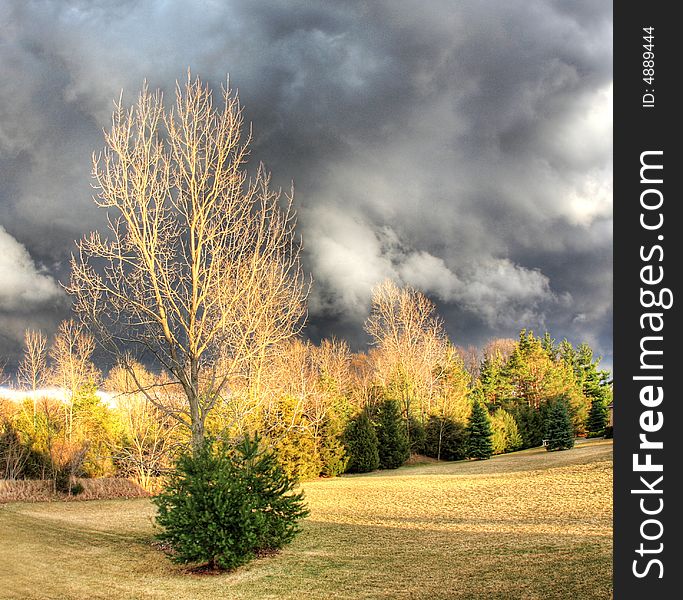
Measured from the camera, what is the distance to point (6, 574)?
9945 mm

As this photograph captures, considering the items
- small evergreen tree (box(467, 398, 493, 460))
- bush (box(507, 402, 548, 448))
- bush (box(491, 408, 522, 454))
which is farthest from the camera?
bush (box(507, 402, 548, 448))

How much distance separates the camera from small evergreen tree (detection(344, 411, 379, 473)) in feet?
112

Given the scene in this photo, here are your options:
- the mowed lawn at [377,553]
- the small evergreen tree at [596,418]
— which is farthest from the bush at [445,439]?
the mowed lawn at [377,553]

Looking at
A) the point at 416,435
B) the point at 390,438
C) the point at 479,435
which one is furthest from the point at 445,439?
the point at 390,438

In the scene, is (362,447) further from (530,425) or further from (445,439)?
(530,425)

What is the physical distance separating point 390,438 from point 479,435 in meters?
7.25

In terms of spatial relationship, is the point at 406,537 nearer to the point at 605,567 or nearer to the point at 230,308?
the point at 605,567

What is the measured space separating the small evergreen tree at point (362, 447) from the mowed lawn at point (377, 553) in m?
15.0

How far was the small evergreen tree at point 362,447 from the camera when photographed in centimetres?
3412

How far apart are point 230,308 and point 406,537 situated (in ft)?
19.2

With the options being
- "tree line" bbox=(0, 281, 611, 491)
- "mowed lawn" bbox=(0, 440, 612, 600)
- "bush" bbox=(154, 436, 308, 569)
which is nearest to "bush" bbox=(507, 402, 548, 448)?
"tree line" bbox=(0, 281, 611, 491)

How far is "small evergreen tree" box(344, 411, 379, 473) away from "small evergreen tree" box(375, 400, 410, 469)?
1277 mm

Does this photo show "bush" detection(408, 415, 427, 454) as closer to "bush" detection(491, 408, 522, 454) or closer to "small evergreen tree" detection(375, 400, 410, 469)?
"small evergreen tree" detection(375, 400, 410, 469)

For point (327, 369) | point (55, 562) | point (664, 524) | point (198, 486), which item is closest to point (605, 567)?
point (664, 524)
